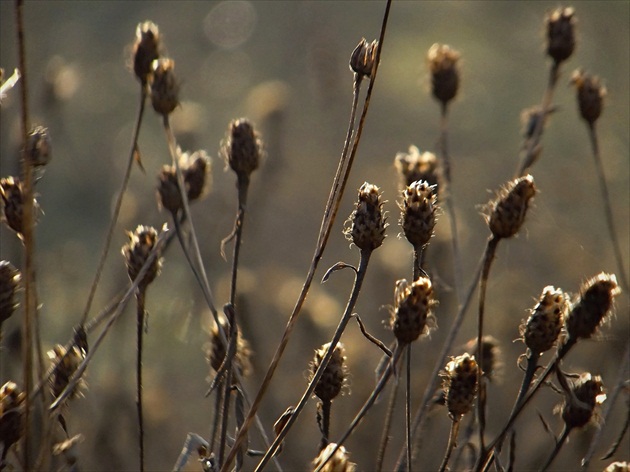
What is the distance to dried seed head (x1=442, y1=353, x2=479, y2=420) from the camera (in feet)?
5.00

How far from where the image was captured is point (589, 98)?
2.34m

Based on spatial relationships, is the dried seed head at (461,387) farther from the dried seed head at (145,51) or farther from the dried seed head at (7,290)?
the dried seed head at (145,51)

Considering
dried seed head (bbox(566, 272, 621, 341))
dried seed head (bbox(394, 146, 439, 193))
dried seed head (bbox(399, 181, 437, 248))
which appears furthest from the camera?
dried seed head (bbox(394, 146, 439, 193))

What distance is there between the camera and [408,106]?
7.10 meters

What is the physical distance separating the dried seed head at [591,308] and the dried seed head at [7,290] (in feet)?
3.17

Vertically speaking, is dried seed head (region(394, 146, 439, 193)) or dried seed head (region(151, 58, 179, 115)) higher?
dried seed head (region(151, 58, 179, 115))

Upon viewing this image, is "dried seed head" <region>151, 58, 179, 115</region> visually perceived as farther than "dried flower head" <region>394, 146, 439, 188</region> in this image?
No

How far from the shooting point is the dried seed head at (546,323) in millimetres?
1443

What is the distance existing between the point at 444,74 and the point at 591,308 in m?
1.22

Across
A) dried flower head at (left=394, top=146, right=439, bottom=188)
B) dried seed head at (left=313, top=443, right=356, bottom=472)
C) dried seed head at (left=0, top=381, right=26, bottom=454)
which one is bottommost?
dried seed head at (left=313, top=443, right=356, bottom=472)

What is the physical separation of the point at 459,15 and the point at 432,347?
5.49 meters

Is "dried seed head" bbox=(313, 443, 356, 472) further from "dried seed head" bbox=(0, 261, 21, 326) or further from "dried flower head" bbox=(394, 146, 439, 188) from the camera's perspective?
"dried flower head" bbox=(394, 146, 439, 188)

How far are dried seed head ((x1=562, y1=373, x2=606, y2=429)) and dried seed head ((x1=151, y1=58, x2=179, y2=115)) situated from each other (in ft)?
3.50

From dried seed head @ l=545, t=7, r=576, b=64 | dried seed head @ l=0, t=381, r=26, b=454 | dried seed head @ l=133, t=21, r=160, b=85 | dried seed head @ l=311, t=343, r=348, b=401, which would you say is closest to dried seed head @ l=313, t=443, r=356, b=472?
dried seed head @ l=311, t=343, r=348, b=401
